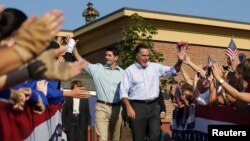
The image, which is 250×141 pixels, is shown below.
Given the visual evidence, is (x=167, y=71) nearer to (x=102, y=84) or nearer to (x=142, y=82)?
(x=142, y=82)

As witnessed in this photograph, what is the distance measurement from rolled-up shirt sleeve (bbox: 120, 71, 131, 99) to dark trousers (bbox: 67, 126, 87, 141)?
13.0 feet

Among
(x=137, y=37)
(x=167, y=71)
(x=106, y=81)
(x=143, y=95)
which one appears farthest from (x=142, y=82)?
(x=137, y=37)

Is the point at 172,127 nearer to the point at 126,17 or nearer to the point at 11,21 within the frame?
the point at 11,21

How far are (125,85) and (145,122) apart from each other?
0.67 metres

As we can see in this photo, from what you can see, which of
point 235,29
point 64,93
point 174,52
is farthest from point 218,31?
point 64,93

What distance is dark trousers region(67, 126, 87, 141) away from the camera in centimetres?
1367

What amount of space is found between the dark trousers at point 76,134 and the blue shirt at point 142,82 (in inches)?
158

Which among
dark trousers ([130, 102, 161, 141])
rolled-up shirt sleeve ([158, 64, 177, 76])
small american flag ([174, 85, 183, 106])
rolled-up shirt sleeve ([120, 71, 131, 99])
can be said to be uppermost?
rolled-up shirt sleeve ([158, 64, 177, 76])

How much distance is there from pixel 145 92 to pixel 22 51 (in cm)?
650

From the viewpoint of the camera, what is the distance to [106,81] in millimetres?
10750

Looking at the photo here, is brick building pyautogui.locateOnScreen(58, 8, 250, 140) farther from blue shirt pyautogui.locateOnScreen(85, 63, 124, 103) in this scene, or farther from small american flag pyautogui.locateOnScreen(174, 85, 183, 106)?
blue shirt pyautogui.locateOnScreen(85, 63, 124, 103)

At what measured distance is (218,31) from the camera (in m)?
26.6

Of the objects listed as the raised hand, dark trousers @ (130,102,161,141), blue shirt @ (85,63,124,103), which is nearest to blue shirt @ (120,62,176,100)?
dark trousers @ (130,102,161,141)

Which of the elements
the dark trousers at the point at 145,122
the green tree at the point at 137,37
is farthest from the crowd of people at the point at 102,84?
the green tree at the point at 137,37
